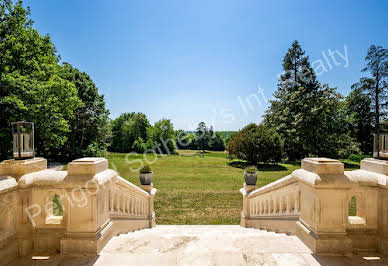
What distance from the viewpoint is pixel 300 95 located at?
26719 mm

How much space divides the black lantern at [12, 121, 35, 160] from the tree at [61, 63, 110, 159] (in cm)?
2375

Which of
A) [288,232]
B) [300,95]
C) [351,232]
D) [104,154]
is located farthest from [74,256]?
[300,95]

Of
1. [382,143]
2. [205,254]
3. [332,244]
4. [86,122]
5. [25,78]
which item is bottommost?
[205,254]

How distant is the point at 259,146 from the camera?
22703 mm

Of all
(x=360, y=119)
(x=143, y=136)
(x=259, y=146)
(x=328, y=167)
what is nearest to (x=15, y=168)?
(x=328, y=167)

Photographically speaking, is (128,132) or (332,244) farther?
(128,132)

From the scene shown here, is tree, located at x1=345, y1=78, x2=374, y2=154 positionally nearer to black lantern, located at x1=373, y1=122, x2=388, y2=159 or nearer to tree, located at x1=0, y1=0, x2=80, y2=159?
black lantern, located at x1=373, y1=122, x2=388, y2=159

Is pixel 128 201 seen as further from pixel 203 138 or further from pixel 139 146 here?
pixel 203 138

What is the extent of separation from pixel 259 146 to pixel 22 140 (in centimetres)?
2204

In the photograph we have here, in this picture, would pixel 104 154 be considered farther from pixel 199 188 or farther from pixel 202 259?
pixel 202 259

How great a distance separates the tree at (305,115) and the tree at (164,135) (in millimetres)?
24619

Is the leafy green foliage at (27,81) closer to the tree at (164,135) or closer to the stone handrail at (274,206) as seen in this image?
the stone handrail at (274,206)

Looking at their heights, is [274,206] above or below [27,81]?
below

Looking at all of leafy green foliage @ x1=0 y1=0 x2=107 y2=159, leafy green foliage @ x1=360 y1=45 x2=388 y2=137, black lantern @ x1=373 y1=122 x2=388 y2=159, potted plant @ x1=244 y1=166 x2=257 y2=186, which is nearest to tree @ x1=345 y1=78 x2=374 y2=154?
leafy green foliage @ x1=360 y1=45 x2=388 y2=137
